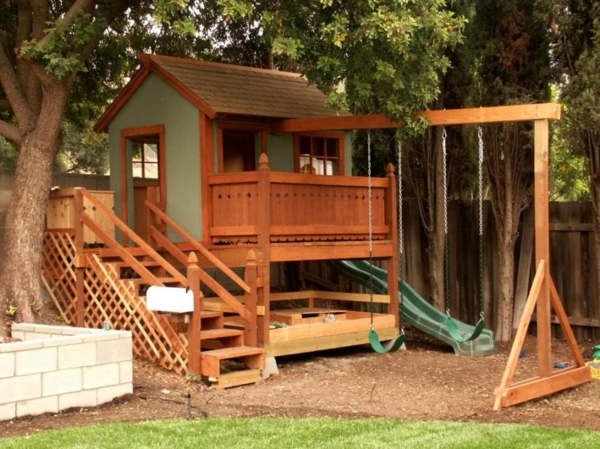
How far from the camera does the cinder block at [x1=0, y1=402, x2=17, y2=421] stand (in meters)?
8.91

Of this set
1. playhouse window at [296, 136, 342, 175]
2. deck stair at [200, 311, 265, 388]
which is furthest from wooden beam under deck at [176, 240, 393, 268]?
playhouse window at [296, 136, 342, 175]

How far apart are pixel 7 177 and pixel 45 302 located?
213 centimetres

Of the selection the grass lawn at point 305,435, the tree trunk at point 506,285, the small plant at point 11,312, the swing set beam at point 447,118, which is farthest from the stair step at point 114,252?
the tree trunk at point 506,285

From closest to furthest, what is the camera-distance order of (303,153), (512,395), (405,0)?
1. (512,395)
2. (405,0)
3. (303,153)

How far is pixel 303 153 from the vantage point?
51.1 ft

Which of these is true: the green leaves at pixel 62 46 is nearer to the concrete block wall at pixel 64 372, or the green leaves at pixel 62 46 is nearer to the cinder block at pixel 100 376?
the concrete block wall at pixel 64 372

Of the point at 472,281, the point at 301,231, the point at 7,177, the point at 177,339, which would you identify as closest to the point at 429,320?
the point at 472,281

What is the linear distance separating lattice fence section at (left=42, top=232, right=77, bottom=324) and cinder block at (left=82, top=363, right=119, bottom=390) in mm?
3137

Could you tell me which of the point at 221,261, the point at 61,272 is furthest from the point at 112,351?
the point at 61,272

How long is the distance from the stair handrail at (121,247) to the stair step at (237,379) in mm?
1380

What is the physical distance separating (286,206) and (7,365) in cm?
512

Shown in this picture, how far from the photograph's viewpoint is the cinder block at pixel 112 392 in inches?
387

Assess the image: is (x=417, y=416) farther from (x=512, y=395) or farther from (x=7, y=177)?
(x=7, y=177)

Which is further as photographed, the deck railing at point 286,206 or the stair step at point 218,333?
the deck railing at point 286,206
